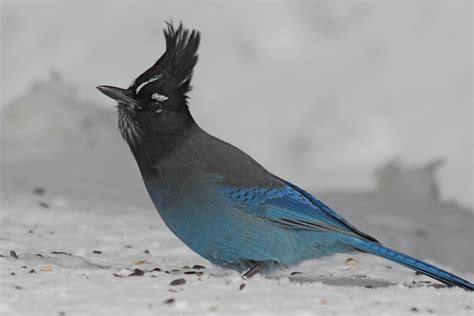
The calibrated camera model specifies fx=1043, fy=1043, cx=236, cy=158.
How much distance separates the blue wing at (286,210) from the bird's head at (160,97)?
43 cm

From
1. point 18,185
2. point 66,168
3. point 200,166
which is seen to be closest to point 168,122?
point 200,166

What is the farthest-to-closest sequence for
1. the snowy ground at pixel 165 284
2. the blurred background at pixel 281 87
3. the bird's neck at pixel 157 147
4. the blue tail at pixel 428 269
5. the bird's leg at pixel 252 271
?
the blurred background at pixel 281 87 < the bird's neck at pixel 157 147 < the bird's leg at pixel 252 271 < the blue tail at pixel 428 269 < the snowy ground at pixel 165 284

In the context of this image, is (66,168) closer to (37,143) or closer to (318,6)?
(37,143)

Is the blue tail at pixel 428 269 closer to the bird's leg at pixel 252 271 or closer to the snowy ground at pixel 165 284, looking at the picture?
the snowy ground at pixel 165 284

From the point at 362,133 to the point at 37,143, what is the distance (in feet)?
14.1

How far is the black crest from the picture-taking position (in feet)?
15.0

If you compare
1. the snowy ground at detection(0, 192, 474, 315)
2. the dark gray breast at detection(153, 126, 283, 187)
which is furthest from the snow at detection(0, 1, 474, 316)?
the dark gray breast at detection(153, 126, 283, 187)

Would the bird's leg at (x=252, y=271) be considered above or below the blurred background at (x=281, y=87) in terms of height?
below

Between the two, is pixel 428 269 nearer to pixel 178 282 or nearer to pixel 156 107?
pixel 178 282

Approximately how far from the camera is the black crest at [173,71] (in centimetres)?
456

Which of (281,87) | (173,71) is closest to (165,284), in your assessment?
(173,71)

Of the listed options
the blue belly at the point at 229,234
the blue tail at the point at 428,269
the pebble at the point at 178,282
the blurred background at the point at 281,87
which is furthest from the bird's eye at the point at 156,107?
the blurred background at the point at 281,87

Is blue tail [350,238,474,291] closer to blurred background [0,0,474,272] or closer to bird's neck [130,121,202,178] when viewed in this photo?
bird's neck [130,121,202,178]

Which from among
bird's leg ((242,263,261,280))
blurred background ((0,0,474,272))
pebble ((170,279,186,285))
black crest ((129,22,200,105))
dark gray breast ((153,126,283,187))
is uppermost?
blurred background ((0,0,474,272))
